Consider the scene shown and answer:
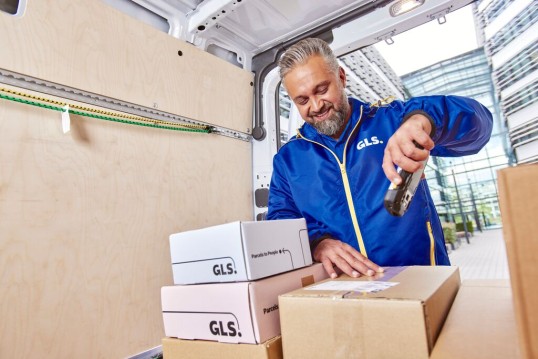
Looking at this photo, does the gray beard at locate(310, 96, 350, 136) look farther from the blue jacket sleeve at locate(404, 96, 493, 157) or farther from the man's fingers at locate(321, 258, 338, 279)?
the man's fingers at locate(321, 258, 338, 279)

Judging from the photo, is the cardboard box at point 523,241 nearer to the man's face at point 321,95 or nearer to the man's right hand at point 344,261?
the man's right hand at point 344,261

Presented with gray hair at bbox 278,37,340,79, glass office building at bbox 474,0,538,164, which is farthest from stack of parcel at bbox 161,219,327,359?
glass office building at bbox 474,0,538,164

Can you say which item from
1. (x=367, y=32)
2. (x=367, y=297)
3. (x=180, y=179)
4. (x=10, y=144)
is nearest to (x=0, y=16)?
(x=10, y=144)

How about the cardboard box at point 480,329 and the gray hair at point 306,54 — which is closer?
the cardboard box at point 480,329

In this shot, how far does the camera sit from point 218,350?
2.44 ft

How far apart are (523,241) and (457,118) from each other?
0.96m

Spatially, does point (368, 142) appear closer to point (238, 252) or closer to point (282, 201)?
point (282, 201)

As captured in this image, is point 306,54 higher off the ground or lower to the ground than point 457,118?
higher

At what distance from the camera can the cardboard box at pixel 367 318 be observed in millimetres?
526

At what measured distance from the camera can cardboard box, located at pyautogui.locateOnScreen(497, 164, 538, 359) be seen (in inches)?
14.4

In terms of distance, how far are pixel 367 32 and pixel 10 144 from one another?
1.87 metres

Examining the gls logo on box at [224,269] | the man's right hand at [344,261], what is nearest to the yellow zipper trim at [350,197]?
the man's right hand at [344,261]

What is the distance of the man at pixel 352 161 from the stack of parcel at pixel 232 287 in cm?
27

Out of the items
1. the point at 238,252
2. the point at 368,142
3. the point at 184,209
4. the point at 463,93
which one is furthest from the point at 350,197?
the point at 463,93
